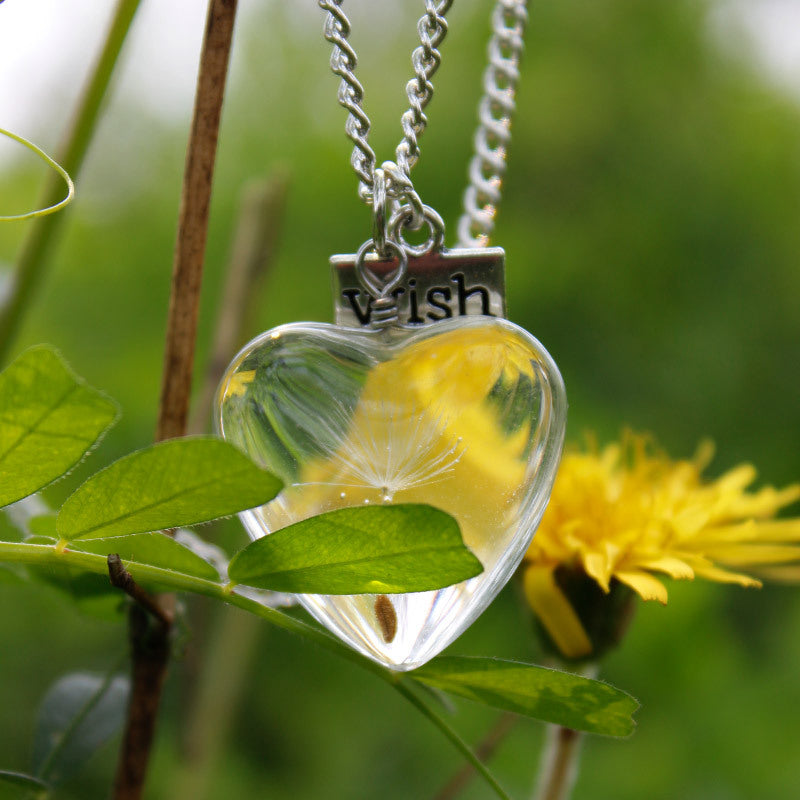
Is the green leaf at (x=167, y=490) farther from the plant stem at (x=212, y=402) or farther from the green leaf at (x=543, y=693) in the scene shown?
the plant stem at (x=212, y=402)

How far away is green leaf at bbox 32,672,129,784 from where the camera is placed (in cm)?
24

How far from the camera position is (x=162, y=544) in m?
0.19

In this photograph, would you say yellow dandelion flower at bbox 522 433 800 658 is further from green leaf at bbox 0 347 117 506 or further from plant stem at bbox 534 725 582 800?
green leaf at bbox 0 347 117 506

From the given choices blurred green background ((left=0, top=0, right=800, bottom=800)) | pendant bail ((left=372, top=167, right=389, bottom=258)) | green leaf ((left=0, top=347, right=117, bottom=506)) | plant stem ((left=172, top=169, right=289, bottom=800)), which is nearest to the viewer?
green leaf ((left=0, top=347, right=117, bottom=506))

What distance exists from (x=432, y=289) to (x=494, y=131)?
0.27 ft

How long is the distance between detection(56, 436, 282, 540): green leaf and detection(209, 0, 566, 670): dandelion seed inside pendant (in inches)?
1.8

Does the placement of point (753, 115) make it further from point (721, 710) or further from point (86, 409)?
point (86, 409)

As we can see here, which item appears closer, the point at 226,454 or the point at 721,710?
the point at 226,454

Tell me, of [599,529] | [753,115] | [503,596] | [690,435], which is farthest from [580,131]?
[599,529]

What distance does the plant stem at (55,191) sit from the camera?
250mm

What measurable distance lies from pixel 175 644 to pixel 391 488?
0.26 feet

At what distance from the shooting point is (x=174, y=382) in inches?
8.8

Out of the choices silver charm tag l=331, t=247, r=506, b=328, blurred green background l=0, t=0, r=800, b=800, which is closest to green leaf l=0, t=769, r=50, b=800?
silver charm tag l=331, t=247, r=506, b=328

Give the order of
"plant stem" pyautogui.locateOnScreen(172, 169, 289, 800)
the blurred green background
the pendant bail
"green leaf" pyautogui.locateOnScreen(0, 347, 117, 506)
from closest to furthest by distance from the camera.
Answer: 1. "green leaf" pyautogui.locateOnScreen(0, 347, 117, 506)
2. the pendant bail
3. "plant stem" pyautogui.locateOnScreen(172, 169, 289, 800)
4. the blurred green background
